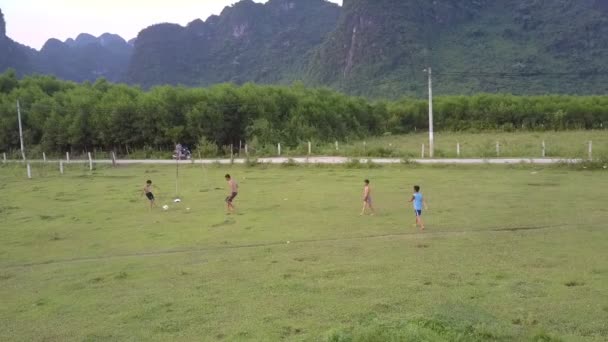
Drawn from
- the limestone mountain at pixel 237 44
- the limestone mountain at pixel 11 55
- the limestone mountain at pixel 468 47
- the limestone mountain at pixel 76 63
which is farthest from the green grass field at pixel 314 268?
the limestone mountain at pixel 76 63

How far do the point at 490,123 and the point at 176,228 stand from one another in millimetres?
54696

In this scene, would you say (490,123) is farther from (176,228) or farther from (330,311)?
(330,311)

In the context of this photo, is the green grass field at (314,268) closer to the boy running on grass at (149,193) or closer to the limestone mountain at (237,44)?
the boy running on grass at (149,193)

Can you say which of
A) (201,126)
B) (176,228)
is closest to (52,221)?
(176,228)

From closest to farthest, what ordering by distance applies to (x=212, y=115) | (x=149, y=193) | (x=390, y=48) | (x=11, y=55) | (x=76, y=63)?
(x=149, y=193) → (x=212, y=115) → (x=390, y=48) → (x=11, y=55) → (x=76, y=63)

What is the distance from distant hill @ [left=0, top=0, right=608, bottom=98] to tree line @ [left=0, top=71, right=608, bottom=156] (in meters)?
30.7

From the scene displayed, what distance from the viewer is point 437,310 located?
8094 mm

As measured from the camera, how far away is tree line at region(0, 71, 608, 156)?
49312mm

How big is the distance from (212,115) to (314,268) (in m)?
39.7

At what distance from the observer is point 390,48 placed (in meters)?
113

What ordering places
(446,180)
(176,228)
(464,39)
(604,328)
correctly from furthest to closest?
(464,39), (446,180), (176,228), (604,328)

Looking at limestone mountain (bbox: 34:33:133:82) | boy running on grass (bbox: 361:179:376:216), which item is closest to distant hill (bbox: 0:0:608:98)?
limestone mountain (bbox: 34:33:133:82)

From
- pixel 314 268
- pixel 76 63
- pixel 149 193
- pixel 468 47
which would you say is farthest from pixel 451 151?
pixel 76 63

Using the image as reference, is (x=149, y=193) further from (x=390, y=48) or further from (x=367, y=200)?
(x=390, y=48)
